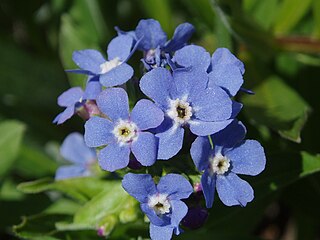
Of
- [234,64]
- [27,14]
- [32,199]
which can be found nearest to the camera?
[234,64]

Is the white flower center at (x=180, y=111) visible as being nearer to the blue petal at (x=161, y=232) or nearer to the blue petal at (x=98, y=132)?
the blue petal at (x=98, y=132)

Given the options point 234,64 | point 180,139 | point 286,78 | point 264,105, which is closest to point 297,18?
point 286,78

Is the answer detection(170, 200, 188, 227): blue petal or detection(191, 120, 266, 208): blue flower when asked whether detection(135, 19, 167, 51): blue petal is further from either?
detection(170, 200, 188, 227): blue petal

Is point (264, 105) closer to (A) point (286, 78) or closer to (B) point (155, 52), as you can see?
(A) point (286, 78)

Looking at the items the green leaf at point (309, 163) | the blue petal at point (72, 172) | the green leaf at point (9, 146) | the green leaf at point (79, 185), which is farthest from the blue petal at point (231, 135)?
the green leaf at point (9, 146)

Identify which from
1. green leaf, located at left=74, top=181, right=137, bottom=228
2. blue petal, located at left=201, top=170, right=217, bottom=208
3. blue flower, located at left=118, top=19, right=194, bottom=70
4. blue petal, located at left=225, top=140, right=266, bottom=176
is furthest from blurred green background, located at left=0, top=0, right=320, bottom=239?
blue flower, located at left=118, top=19, right=194, bottom=70

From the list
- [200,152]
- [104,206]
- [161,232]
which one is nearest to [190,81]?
[200,152]
